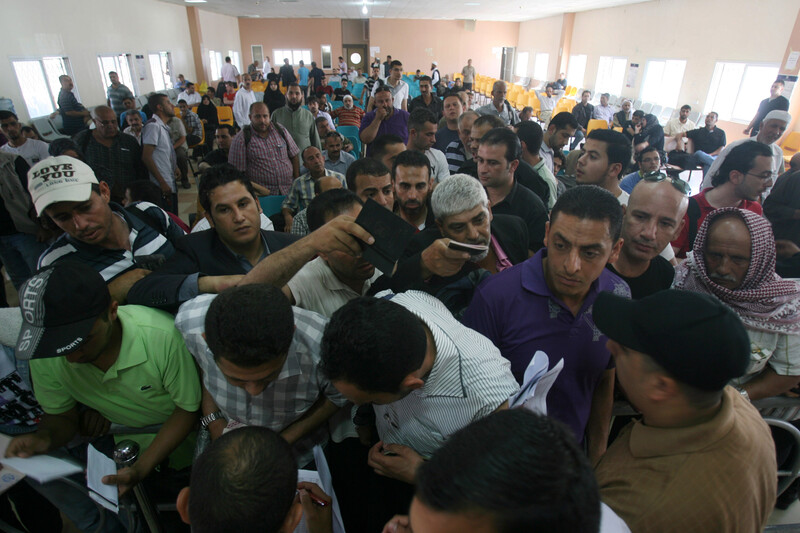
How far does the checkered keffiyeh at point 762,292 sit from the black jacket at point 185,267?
6.63 ft

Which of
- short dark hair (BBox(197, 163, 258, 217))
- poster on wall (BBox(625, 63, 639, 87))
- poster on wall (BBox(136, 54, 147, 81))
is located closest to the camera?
short dark hair (BBox(197, 163, 258, 217))

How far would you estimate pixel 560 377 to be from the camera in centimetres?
148

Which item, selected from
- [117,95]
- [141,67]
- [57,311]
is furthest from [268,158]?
[141,67]

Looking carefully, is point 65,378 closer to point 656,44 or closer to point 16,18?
point 16,18

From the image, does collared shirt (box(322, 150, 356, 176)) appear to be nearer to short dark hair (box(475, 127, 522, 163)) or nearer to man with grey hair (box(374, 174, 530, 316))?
short dark hair (box(475, 127, 522, 163))

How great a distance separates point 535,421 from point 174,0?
57.4ft

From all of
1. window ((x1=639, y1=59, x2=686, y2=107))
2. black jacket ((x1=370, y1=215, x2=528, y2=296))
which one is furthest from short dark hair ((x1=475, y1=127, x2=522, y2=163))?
window ((x1=639, y1=59, x2=686, y2=107))

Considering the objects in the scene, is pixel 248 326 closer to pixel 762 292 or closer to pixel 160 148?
pixel 762 292

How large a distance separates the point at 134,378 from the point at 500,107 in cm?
532

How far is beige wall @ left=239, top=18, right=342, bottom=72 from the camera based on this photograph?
→ 914 inches

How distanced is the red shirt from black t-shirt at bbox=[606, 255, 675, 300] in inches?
31.1

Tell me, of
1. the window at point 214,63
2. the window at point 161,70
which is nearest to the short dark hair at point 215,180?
the window at point 161,70

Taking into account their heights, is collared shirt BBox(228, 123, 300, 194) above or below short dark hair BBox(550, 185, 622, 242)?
below

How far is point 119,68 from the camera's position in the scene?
11.3m
